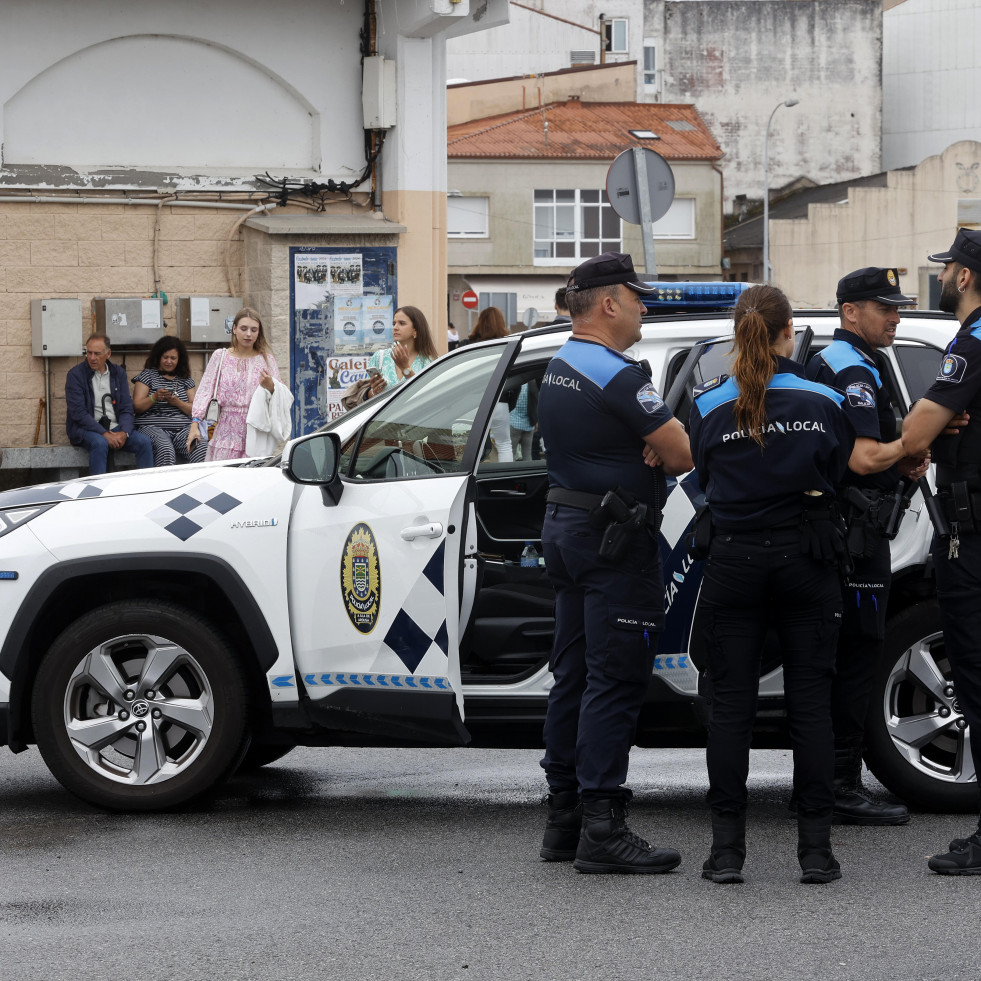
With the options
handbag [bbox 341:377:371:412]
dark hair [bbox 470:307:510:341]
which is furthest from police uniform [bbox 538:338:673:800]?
dark hair [bbox 470:307:510:341]

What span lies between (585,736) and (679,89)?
55.4 meters

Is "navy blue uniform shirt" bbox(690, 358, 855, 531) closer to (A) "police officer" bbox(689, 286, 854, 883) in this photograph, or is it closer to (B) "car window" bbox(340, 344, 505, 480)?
(A) "police officer" bbox(689, 286, 854, 883)

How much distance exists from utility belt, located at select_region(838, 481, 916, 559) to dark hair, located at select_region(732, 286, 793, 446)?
0.53 meters

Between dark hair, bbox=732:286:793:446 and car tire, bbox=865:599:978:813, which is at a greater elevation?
dark hair, bbox=732:286:793:446

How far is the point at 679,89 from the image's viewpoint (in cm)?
5784

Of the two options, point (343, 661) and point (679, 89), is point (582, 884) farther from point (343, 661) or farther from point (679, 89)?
point (679, 89)

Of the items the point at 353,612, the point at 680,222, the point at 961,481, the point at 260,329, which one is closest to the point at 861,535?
the point at 961,481

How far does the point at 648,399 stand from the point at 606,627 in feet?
2.34

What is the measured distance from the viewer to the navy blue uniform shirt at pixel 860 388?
5043mm

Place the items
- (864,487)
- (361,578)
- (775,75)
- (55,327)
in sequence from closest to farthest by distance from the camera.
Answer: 1. (864,487)
2. (361,578)
3. (55,327)
4. (775,75)

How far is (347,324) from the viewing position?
13.2 m

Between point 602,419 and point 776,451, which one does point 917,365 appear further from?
point 602,419

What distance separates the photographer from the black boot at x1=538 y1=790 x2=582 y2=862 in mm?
5152

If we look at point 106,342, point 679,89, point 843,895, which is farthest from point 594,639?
point 679,89
